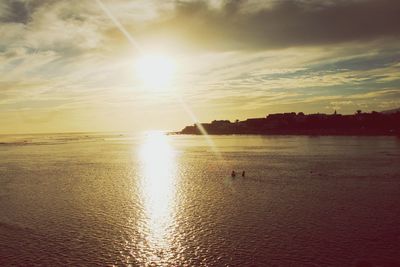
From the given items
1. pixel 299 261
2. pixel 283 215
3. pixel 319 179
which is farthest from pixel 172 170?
pixel 299 261

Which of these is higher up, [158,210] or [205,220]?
[158,210]

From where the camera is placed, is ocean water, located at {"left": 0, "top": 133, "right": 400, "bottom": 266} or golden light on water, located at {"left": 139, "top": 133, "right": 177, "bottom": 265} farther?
golden light on water, located at {"left": 139, "top": 133, "right": 177, "bottom": 265}

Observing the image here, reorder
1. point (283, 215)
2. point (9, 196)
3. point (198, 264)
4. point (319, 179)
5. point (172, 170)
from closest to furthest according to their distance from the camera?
point (198, 264), point (283, 215), point (9, 196), point (319, 179), point (172, 170)

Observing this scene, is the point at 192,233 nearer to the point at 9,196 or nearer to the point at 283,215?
the point at 283,215

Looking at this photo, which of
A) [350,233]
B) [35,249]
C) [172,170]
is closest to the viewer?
[35,249]

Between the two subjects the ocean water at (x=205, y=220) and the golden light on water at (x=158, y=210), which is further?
the golden light on water at (x=158, y=210)

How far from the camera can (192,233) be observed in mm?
36844

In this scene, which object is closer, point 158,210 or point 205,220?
point 205,220

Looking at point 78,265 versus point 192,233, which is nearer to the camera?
point 78,265

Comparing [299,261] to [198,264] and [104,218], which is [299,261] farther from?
[104,218]

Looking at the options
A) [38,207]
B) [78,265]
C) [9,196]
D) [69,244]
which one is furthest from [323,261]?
[9,196]

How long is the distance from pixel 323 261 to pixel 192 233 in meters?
13.0

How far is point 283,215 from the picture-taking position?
4266 cm

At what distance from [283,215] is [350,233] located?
27.8 ft
